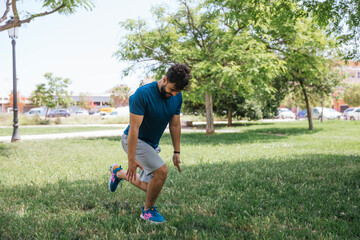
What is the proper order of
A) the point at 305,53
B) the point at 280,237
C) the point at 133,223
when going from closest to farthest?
the point at 280,237
the point at 133,223
the point at 305,53

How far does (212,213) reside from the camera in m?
3.96

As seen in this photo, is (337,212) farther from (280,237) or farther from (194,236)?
(194,236)

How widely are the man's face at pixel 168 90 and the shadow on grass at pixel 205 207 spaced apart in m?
1.47

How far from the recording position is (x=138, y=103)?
318 cm

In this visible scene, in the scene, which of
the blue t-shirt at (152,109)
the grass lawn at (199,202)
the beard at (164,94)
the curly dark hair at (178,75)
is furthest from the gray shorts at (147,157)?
the curly dark hair at (178,75)

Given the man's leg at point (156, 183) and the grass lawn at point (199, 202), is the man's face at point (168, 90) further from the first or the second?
the grass lawn at point (199, 202)

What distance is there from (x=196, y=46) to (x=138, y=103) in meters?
12.8

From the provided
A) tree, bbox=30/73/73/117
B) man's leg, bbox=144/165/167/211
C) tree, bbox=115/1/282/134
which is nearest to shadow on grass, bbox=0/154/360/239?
man's leg, bbox=144/165/167/211

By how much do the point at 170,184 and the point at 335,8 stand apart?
17.7 feet

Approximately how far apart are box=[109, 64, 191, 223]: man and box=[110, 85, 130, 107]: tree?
72.3m

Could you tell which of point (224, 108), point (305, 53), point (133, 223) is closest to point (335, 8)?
point (133, 223)

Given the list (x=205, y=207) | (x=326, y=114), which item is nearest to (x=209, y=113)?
(x=205, y=207)

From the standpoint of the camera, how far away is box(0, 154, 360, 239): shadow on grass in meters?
3.32

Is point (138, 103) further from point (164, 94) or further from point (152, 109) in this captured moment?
point (164, 94)
